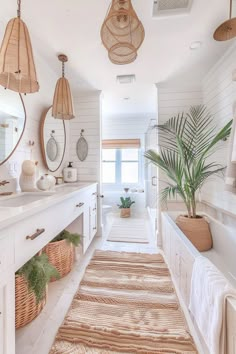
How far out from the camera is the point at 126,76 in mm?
2631

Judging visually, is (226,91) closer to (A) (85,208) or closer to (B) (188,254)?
(B) (188,254)

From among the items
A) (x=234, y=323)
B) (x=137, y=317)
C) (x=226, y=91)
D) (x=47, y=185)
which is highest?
(x=226, y=91)

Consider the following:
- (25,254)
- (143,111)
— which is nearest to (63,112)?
(25,254)

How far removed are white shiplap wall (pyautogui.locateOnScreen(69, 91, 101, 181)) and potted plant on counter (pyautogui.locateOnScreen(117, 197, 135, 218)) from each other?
1.61 meters

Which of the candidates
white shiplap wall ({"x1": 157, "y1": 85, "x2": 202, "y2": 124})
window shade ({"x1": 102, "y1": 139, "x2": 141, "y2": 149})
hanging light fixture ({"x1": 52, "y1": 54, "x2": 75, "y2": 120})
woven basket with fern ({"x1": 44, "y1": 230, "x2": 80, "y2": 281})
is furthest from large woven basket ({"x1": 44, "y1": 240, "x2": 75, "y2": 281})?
window shade ({"x1": 102, "y1": 139, "x2": 141, "y2": 149})

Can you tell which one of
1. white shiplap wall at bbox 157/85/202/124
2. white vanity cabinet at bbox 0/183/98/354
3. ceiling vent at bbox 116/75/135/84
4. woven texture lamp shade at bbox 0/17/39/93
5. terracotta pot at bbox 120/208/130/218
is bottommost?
terracotta pot at bbox 120/208/130/218

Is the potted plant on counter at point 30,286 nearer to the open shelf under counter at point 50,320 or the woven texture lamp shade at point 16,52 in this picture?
the open shelf under counter at point 50,320

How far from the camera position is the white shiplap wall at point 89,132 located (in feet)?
10.5

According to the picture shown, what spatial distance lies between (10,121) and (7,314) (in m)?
1.51

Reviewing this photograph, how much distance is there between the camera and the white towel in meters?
0.89

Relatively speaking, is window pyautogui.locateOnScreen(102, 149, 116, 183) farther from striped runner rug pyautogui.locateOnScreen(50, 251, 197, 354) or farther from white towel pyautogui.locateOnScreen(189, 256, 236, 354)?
white towel pyautogui.locateOnScreen(189, 256, 236, 354)

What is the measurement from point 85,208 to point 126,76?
1.93 metres

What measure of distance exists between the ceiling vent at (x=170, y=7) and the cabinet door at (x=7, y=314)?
2124 millimetres

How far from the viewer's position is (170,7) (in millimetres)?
1528
